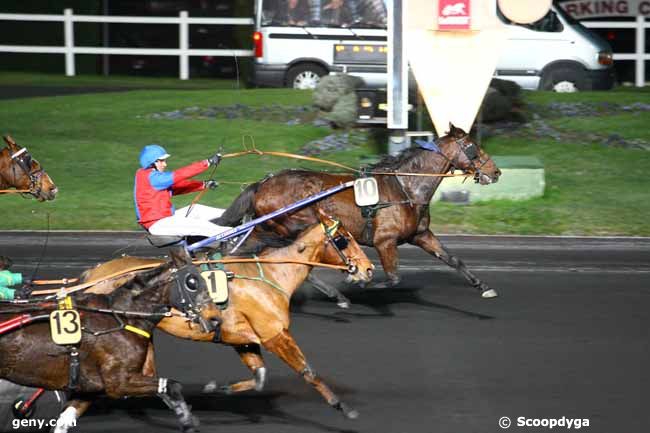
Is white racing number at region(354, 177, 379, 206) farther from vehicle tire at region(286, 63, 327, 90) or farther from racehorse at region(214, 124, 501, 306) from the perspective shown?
vehicle tire at region(286, 63, 327, 90)

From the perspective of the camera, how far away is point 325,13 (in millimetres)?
22922

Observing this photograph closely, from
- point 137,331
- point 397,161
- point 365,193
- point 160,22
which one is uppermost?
point 160,22

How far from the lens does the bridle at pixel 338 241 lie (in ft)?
26.3

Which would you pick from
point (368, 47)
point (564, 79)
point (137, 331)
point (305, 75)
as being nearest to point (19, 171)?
point (137, 331)

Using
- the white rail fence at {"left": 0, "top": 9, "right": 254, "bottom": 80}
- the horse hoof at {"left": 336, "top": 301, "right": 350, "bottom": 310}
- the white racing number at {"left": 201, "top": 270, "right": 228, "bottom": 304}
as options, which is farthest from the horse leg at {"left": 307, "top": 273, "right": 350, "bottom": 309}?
the white rail fence at {"left": 0, "top": 9, "right": 254, "bottom": 80}

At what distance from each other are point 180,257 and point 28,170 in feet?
9.39

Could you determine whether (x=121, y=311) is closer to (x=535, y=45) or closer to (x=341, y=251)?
(x=341, y=251)

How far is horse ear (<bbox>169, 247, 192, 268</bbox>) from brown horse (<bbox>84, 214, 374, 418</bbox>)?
0.37 meters

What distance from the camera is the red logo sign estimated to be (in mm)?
16359

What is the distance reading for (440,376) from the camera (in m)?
8.99

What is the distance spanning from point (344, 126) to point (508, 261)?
7696 mm

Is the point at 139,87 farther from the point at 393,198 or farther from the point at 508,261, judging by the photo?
the point at 393,198

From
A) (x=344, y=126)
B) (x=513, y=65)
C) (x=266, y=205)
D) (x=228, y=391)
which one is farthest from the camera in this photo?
(x=513, y=65)

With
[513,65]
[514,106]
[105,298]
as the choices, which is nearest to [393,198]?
[105,298]
